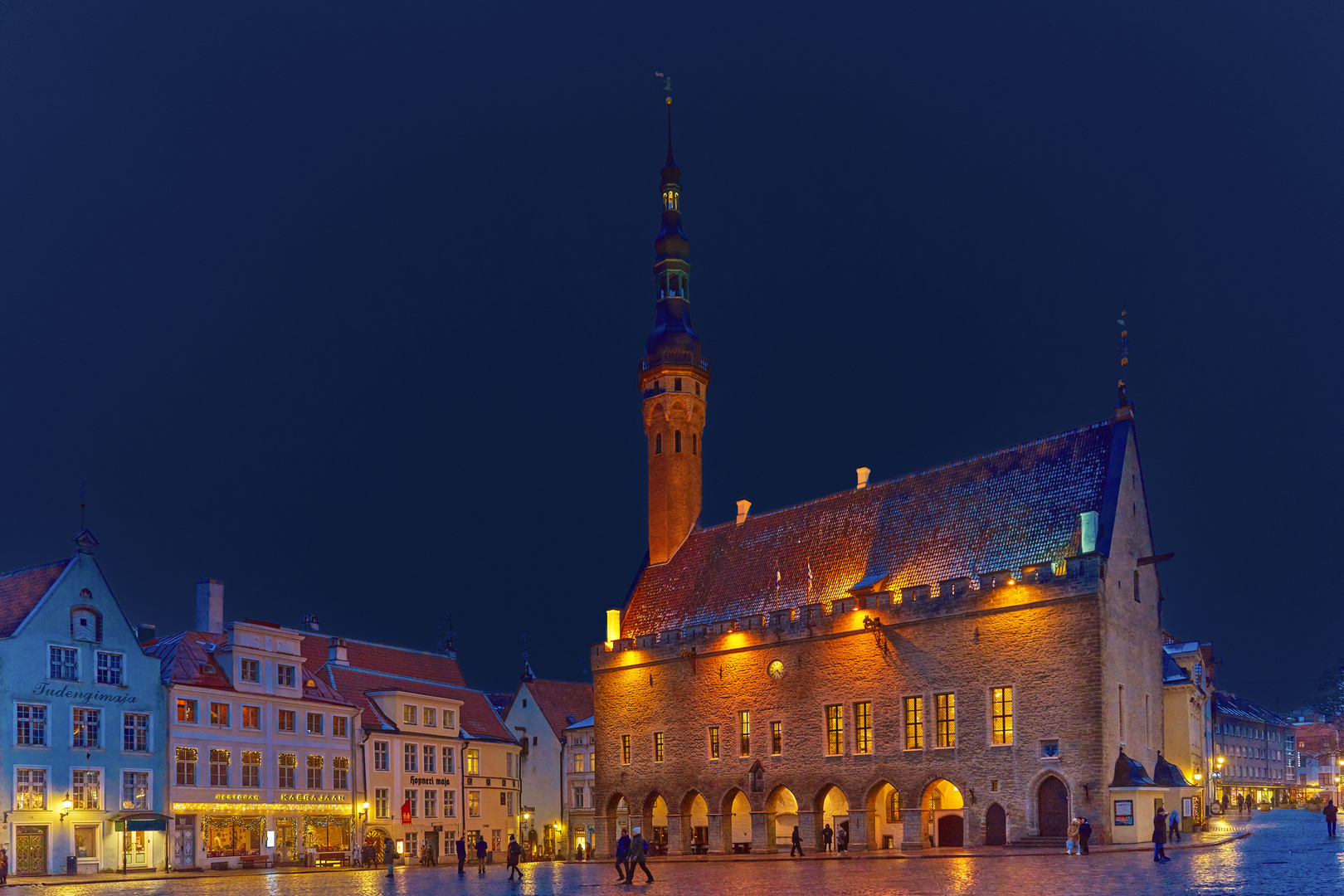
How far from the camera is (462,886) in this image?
112ft

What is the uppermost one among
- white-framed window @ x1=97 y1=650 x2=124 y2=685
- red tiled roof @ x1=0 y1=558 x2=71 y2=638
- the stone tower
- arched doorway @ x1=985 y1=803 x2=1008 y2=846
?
the stone tower

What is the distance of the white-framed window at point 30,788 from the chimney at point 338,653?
18407mm

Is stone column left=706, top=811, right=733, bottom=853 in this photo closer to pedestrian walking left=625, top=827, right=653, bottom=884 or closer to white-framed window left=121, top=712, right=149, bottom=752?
pedestrian walking left=625, top=827, right=653, bottom=884

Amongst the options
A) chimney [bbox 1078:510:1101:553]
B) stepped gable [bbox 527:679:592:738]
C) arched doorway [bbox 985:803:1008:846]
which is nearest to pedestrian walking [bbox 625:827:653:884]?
arched doorway [bbox 985:803:1008:846]

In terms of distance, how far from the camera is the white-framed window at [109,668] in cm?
4772

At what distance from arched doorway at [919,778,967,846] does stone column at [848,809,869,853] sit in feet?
7.91

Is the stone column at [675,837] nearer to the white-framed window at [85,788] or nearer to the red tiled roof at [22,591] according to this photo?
the white-framed window at [85,788]

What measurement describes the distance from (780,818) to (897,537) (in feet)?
42.2

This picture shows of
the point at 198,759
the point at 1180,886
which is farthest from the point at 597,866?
the point at 1180,886

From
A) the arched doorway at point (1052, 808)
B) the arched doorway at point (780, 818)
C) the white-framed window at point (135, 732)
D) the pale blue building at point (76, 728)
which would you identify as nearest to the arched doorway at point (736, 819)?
the arched doorway at point (780, 818)

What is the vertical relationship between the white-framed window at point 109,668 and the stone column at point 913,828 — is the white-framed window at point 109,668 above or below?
above

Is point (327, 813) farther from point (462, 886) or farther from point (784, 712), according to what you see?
point (462, 886)

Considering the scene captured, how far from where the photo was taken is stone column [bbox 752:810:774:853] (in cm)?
5088

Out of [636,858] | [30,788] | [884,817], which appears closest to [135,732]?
[30,788]
